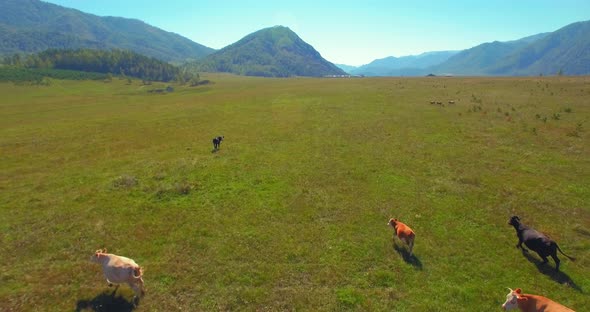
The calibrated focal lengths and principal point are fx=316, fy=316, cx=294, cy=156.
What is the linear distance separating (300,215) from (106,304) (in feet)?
33.9

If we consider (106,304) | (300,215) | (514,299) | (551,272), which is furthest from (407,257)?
(106,304)

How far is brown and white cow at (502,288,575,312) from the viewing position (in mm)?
9977

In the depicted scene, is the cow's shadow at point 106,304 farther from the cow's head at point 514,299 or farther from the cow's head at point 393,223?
the cow's head at point 514,299

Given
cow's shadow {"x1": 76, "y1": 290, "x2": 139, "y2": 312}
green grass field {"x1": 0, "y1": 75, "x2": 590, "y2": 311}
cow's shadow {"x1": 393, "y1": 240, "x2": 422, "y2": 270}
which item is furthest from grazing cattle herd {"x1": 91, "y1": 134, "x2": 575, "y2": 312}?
green grass field {"x1": 0, "y1": 75, "x2": 590, "y2": 311}

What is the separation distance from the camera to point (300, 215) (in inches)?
742

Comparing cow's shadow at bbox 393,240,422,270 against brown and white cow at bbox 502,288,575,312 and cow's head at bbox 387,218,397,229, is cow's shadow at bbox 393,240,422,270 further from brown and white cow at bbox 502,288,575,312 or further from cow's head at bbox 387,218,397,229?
Result: brown and white cow at bbox 502,288,575,312

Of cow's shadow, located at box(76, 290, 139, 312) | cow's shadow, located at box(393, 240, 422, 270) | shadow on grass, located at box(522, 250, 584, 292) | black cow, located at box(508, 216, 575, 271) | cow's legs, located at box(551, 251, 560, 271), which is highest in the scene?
black cow, located at box(508, 216, 575, 271)

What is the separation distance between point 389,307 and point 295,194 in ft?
35.0

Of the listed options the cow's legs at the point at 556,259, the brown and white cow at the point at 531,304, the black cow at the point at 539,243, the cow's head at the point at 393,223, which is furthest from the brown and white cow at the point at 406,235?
the cow's legs at the point at 556,259

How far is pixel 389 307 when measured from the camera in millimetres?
12055

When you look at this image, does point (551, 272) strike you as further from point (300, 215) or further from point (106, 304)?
point (106, 304)

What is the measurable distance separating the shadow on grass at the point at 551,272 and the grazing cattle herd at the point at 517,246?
0.65 feet

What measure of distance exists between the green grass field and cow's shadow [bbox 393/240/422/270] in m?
0.14

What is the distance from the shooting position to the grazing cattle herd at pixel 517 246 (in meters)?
10.4
